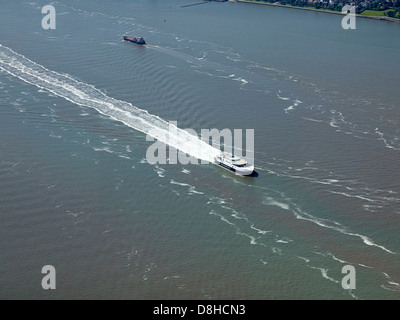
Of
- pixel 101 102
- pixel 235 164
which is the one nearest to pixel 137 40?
pixel 101 102

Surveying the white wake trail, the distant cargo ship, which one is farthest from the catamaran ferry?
the distant cargo ship

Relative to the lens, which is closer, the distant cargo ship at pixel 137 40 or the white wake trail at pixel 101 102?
the white wake trail at pixel 101 102

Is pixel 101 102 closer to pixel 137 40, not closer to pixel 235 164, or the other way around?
pixel 235 164

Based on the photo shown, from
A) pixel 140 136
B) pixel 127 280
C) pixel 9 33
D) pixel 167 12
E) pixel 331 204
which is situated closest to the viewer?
pixel 127 280

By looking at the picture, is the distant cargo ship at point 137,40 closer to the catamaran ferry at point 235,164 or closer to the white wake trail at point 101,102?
the white wake trail at point 101,102

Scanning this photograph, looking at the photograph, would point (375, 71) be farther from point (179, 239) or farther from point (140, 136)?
point (179, 239)

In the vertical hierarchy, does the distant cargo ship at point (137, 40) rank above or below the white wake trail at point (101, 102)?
above

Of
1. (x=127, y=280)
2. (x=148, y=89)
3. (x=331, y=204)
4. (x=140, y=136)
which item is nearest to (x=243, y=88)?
(x=148, y=89)

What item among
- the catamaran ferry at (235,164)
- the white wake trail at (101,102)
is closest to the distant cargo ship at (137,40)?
the white wake trail at (101,102)
